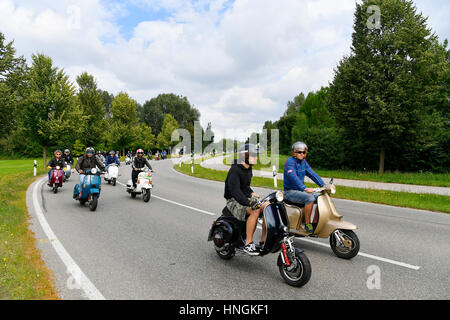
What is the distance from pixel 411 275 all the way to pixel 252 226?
2279mm

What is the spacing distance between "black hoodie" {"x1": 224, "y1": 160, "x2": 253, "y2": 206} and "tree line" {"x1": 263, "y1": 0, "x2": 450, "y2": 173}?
1529 centimetres

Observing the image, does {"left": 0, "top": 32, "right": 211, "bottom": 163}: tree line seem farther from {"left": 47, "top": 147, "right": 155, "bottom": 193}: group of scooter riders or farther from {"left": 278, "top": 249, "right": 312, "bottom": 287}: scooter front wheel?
{"left": 278, "top": 249, "right": 312, "bottom": 287}: scooter front wheel

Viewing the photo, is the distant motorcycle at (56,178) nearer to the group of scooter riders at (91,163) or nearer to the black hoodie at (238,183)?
the group of scooter riders at (91,163)

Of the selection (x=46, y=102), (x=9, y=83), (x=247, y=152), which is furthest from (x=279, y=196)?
(x=46, y=102)

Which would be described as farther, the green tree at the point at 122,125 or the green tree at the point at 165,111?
the green tree at the point at 165,111

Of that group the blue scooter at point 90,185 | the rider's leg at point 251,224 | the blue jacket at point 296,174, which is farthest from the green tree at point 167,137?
the rider's leg at point 251,224

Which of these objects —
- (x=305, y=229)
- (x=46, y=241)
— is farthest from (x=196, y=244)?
(x=46, y=241)

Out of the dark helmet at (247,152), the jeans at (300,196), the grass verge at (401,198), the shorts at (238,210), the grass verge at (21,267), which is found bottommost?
the grass verge at (21,267)

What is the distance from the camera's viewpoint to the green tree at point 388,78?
17078mm

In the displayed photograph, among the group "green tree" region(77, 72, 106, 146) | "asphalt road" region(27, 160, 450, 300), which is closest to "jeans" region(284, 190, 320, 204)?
"asphalt road" region(27, 160, 450, 300)

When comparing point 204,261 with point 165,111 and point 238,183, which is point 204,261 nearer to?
point 238,183

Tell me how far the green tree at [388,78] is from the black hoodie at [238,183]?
50.1 ft

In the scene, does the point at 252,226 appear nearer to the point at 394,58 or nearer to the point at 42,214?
the point at 42,214

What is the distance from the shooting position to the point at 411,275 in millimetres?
4043
